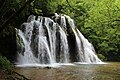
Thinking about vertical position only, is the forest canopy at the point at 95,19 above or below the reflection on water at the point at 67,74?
above

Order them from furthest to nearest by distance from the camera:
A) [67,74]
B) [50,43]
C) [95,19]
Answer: [95,19] → [50,43] → [67,74]

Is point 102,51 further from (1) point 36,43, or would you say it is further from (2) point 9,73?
(2) point 9,73

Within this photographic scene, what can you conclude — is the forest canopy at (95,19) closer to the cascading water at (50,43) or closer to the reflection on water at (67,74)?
the cascading water at (50,43)

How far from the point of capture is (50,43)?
2286 cm

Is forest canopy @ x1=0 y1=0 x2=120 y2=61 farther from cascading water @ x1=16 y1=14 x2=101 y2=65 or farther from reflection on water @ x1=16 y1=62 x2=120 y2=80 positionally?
reflection on water @ x1=16 y1=62 x2=120 y2=80

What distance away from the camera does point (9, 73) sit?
948 cm

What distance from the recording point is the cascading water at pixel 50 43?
21234 millimetres

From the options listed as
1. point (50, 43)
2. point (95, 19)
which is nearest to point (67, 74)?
point (50, 43)

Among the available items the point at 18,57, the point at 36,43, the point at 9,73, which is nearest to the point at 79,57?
the point at 36,43

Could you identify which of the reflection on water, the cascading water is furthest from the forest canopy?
the reflection on water

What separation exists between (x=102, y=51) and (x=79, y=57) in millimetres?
7487

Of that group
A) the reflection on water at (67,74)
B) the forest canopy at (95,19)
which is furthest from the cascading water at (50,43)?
the reflection on water at (67,74)

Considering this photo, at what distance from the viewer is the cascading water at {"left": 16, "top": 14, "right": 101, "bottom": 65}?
21234 millimetres

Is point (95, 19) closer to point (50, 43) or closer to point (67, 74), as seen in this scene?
point (50, 43)
